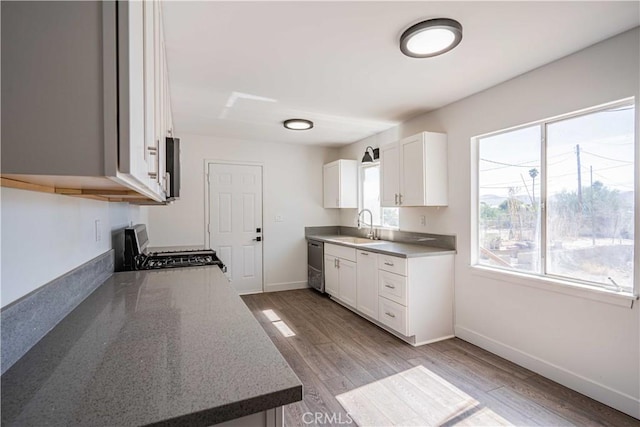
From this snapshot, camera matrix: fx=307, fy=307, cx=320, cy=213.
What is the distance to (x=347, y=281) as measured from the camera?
159 inches

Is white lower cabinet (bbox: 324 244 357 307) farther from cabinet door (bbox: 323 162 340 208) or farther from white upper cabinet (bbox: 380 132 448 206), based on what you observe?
white upper cabinet (bbox: 380 132 448 206)

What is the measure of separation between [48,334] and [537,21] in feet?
9.26

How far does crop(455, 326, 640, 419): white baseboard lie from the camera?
1.95 meters

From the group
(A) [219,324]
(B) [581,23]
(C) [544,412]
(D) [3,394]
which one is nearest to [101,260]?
(A) [219,324]

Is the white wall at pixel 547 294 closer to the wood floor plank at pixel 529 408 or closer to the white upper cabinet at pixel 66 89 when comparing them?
the wood floor plank at pixel 529 408

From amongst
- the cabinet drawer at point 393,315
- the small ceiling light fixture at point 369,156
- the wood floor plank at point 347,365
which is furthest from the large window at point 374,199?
the wood floor plank at point 347,365

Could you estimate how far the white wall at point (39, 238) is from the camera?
0.83 meters

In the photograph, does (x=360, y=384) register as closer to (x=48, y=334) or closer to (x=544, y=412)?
(x=544, y=412)

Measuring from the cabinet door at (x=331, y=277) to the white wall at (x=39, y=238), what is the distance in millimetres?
3146

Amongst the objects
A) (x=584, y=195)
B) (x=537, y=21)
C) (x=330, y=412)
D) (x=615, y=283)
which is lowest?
(x=330, y=412)

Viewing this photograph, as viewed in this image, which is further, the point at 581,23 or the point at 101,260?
the point at 581,23

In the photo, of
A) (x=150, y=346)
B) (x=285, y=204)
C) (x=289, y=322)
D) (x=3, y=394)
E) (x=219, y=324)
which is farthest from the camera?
(x=285, y=204)

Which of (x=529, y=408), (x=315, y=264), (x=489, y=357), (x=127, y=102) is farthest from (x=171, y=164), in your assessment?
(x=315, y=264)

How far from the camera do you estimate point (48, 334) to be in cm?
102
